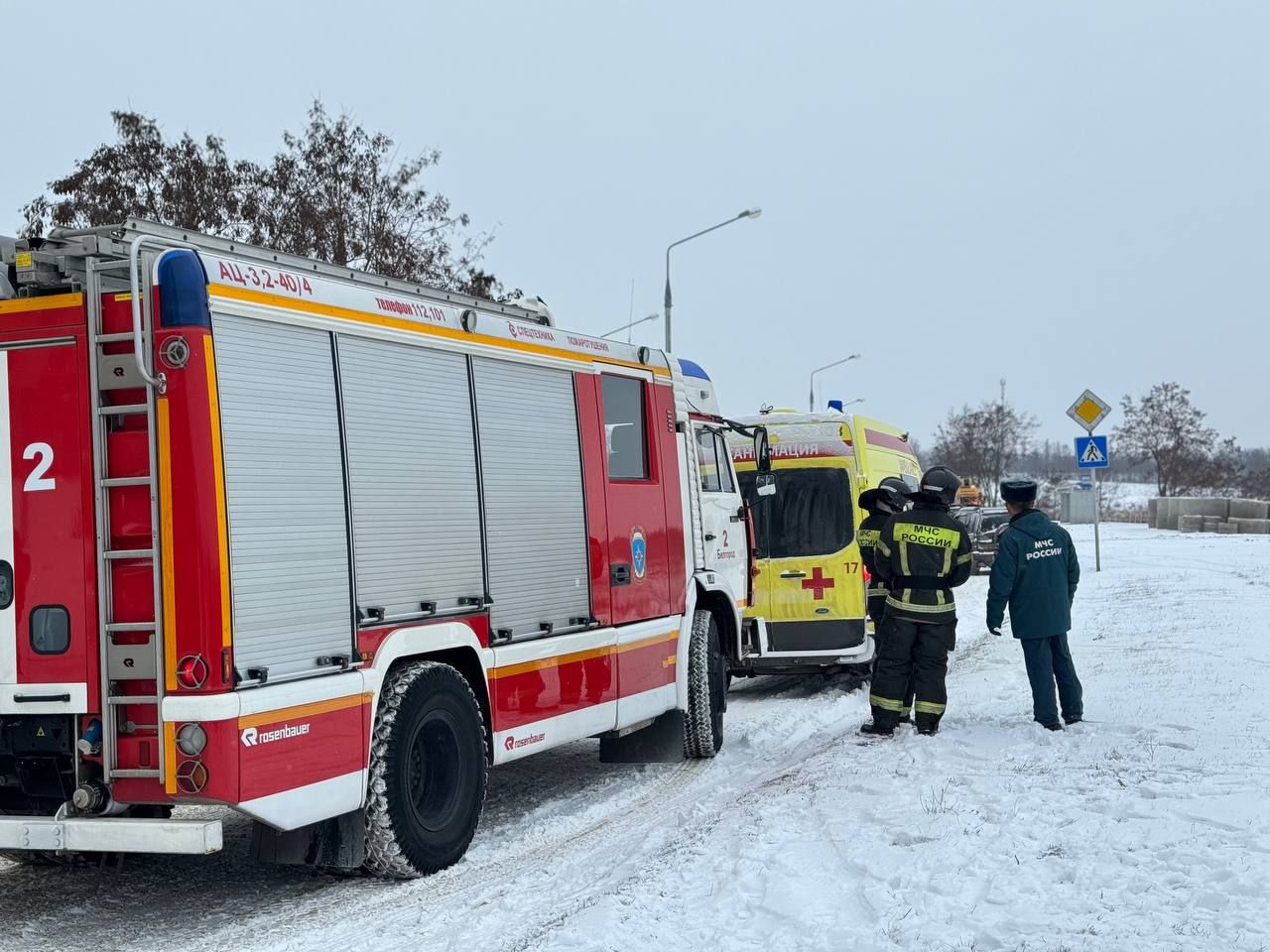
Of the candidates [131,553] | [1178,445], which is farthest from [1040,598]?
[1178,445]

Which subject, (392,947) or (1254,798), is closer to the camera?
(392,947)

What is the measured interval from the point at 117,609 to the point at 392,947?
1.80 m

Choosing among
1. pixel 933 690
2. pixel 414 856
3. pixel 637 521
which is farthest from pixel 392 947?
pixel 933 690

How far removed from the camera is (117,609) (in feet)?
18.5

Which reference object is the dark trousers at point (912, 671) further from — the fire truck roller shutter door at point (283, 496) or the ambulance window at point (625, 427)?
the fire truck roller shutter door at point (283, 496)

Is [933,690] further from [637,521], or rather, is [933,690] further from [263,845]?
[263,845]

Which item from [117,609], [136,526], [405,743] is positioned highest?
[136,526]

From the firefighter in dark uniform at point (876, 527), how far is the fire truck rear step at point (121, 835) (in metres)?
5.38

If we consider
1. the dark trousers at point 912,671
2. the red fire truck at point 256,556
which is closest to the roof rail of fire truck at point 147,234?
the red fire truck at point 256,556

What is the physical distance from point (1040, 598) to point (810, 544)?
419 cm

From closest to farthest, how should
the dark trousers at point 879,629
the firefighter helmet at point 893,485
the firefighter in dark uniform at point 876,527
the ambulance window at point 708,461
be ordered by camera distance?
the dark trousers at point 879,629 < the firefighter in dark uniform at point 876,527 < the ambulance window at point 708,461 < the firefighter helmet at point 893,485

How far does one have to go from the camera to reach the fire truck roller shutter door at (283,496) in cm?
559

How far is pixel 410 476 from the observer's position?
22.0 ft

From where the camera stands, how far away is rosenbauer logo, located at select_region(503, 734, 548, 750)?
734cm
